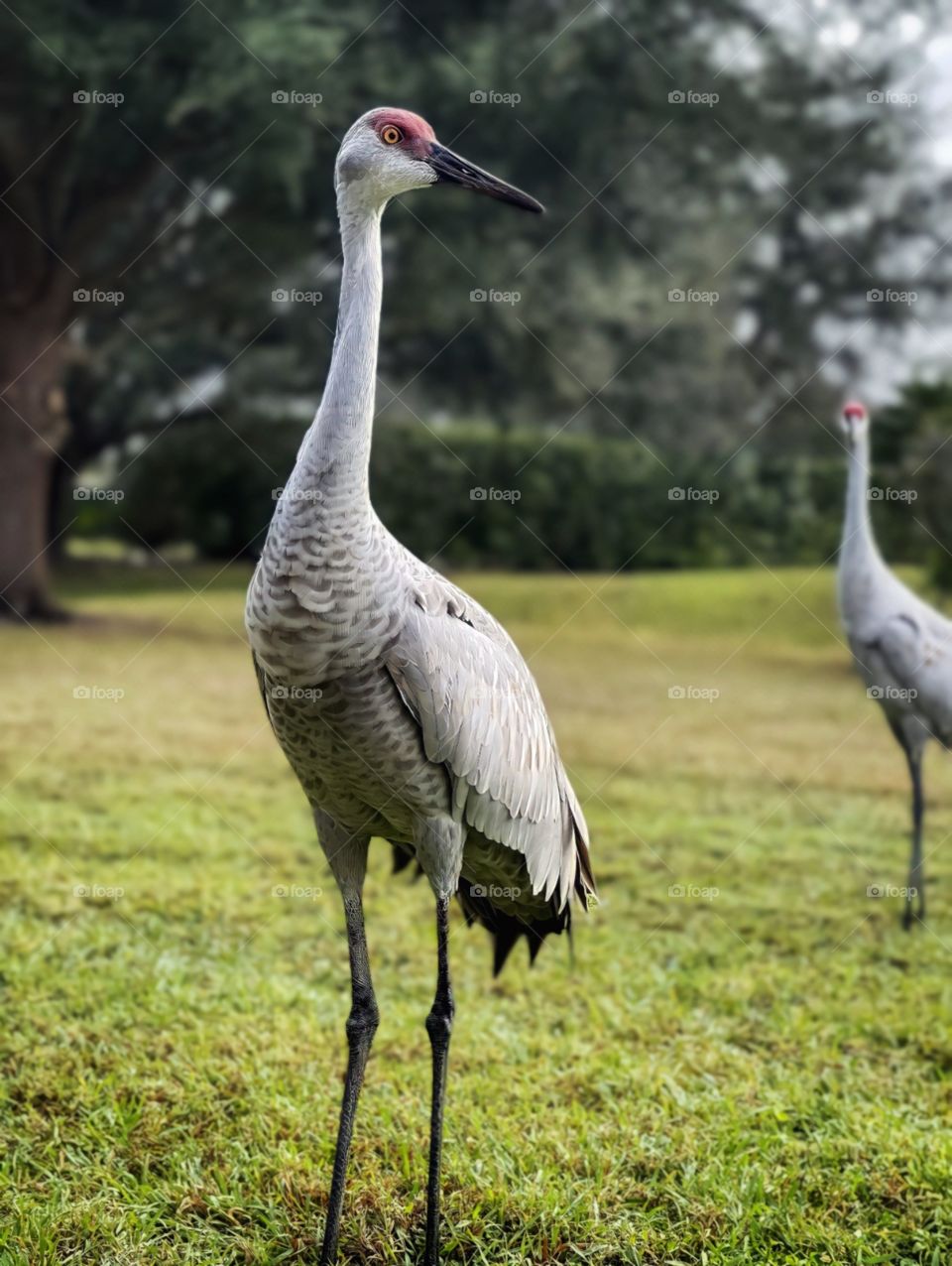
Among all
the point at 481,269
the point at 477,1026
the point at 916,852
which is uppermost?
the point at 481,269

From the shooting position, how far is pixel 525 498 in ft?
54.8

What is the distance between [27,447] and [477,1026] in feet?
31.2

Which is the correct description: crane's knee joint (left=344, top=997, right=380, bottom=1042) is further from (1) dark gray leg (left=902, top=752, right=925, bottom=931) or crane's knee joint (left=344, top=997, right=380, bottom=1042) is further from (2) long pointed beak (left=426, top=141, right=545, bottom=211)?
(1) dark gray leg (left=902, top=752, right=925, bottom=931)

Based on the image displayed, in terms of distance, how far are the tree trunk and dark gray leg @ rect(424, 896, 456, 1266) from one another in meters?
9.89

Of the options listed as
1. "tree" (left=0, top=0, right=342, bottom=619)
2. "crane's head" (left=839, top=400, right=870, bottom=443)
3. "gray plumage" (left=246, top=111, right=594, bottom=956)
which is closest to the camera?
"gray plumage" (left=246, top=111, right=594, bottom=956)

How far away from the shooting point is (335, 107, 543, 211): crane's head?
2.86 m

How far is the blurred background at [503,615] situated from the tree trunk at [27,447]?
0.05m

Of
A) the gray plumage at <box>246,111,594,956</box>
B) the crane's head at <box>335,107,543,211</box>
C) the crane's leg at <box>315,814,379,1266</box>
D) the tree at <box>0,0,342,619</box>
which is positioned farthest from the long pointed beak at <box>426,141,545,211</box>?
the tree at <box>0,0,342,619</box>

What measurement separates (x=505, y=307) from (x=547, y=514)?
13.6 feet

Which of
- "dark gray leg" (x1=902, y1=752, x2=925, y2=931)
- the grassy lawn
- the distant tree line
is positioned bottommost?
the grassy lawn

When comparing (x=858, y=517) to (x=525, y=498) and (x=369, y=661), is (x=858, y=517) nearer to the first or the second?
(x=369, y=661)

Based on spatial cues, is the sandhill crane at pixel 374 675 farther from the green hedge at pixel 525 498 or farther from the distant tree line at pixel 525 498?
the green hedge at pixel 525 498

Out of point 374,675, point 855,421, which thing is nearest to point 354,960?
point 374,675

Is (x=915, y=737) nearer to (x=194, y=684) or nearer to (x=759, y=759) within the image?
(x=759, y=759)
